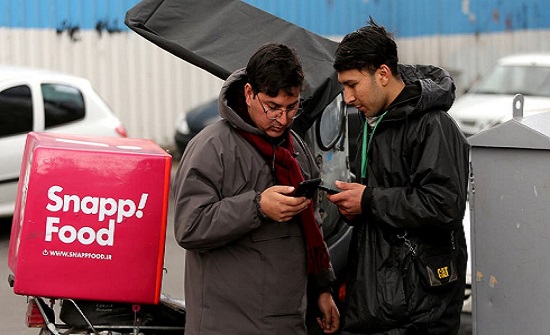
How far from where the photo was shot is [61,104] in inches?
386

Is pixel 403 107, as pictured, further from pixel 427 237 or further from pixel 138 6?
pixel 138 6

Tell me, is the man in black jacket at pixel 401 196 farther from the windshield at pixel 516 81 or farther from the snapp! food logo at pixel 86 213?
the windshield at pixel 516 81

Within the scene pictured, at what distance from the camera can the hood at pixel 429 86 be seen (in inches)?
140

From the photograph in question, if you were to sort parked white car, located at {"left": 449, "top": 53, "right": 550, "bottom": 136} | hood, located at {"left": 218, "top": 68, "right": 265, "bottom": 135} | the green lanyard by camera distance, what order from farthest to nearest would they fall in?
parked white car, located at {"left": 449, "top": 53, "right": 550, "bottom": 136}, the green lanyard, hood, located at {"left": 218, "top": 68, "right": 265, "bottom": 135}

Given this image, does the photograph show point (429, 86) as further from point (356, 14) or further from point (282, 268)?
point (356, 14)

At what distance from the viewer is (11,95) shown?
30.6 ft

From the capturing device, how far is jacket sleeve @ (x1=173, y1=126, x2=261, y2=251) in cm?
325

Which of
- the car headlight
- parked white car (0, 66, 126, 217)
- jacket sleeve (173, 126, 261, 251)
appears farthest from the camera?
the car headlight

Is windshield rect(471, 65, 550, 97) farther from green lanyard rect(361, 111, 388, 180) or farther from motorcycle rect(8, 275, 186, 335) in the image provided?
motorcycle rect(8, 275, 186, 335)

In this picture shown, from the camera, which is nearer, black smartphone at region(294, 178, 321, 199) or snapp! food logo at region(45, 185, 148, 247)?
black smartphone at region(294, 178, 321, 199)

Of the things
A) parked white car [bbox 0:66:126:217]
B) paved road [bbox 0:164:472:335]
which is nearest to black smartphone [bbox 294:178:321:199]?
paved road [bbox 0:164:472:335]

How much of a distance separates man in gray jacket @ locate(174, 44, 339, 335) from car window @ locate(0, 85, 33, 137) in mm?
6084

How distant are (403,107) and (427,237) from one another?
0.47 meters

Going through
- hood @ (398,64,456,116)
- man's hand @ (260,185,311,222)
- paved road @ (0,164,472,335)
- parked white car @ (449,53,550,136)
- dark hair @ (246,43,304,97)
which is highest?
dark hair @ (246,43,304,97)
